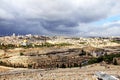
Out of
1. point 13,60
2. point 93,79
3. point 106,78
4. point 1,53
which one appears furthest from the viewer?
point 1,53

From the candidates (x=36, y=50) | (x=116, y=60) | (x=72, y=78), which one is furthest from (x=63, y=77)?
(x=36, y=50)

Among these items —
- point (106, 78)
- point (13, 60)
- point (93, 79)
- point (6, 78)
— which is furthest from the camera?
point (13, 60)

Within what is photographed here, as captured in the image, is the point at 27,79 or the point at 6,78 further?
the point at 6,78

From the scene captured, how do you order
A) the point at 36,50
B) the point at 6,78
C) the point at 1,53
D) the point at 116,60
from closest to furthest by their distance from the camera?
the point at 6,78, the point at 116,60, the point at 1,53, the point at 36,50

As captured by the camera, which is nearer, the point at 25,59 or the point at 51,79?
the point at 51,79

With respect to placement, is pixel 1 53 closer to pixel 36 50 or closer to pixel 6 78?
pixel 36 50

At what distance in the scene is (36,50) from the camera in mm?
141250

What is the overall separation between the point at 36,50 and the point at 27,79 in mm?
104732

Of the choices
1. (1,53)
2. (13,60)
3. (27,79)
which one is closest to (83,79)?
(27,79)

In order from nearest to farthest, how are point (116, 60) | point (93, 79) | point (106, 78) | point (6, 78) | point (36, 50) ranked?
point (106, 78), point (93, 79), point (6, 78), point (116, 60), point (36, 50)

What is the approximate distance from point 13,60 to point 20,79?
61.9 metres

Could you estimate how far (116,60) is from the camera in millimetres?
65875

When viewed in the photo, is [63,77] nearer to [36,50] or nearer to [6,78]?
[6,78]

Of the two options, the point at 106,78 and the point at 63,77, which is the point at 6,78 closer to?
the point at 63,77
